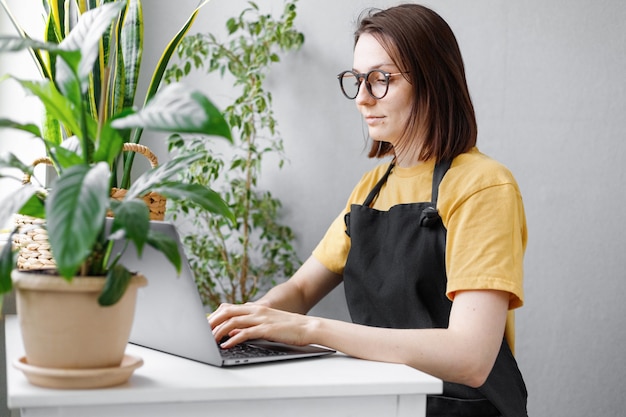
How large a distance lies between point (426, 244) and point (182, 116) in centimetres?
93

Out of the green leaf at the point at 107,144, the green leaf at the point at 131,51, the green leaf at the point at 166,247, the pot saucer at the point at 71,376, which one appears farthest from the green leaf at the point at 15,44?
the green leaf at the point at 131,51

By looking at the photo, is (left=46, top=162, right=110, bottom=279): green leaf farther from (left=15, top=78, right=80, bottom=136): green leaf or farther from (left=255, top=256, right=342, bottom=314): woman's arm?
(left=255, top=256, right=342, bottom=314): woman's arm

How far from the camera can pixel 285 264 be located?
2.57 m

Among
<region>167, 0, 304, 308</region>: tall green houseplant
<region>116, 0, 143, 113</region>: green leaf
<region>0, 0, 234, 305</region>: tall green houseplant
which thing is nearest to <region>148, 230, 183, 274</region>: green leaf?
<region>0, 0, 234, 305</region>: tall green houseplant

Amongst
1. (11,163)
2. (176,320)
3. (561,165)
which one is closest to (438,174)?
(176,320)

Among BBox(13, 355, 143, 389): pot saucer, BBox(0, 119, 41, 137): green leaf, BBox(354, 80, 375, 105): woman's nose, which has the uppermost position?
BBox(354, 80, 375, 105): woman's nose

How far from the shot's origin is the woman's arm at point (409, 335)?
133cm

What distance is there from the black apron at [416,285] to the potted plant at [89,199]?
2.40ft

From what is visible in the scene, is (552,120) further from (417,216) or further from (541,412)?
(417,216)

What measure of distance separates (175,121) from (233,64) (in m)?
1.72

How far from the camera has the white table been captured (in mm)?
964

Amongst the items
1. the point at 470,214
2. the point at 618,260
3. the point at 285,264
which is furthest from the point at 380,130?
the point at 618,260

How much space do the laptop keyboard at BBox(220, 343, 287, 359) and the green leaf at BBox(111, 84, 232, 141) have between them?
0.47m

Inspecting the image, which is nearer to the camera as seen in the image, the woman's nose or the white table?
the white table
